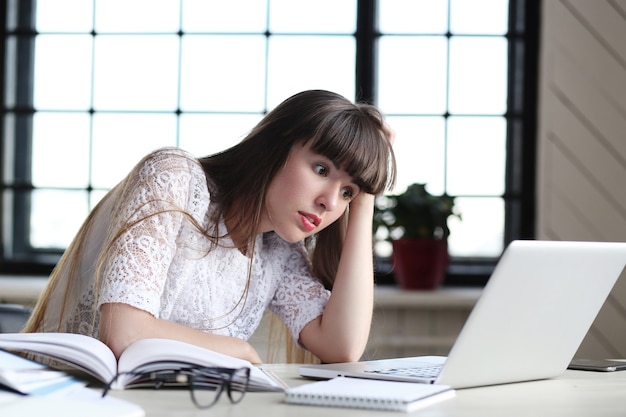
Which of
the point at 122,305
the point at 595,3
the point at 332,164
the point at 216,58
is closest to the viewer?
the point at 122,305

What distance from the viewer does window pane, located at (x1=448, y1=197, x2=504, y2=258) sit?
3.25 m

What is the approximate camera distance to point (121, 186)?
1.77 metres

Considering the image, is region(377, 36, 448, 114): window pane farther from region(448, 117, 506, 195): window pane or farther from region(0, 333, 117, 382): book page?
region(0, 333, 117, 382): book page

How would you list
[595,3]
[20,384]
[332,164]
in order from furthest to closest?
[595,3], [332,164], [20,384]

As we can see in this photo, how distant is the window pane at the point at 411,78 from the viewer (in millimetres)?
3268

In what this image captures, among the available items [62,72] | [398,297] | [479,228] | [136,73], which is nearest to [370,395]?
[398,297]

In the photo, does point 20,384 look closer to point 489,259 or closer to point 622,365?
point 622,365

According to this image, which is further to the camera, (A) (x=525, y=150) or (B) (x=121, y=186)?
(A) (x=525, y=150)

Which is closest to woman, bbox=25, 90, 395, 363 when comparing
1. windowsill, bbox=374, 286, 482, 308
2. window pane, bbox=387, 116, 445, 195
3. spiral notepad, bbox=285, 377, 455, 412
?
spiral notepad, bbox=285, 377, 455, 412

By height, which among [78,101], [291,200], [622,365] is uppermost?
[78,101]

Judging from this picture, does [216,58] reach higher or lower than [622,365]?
higher

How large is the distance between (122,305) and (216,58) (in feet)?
6.46

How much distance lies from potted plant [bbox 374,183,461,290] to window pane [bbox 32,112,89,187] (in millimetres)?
1204

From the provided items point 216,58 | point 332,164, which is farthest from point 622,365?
point 216,58
